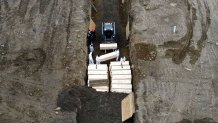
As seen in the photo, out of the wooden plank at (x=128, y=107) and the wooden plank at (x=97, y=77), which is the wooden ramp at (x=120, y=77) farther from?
the wooden plank at (x=128, y=107)

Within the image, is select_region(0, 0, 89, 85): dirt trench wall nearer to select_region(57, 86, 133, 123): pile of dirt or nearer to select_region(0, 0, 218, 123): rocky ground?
select_region(0, 0, 218, 123): rocky ground

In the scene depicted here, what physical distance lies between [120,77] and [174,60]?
2.41 meters

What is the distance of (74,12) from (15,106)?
239 inches

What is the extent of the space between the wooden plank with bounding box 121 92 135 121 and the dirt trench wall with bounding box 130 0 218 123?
0.22 m

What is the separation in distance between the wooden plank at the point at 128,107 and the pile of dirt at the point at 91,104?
6.5 inches

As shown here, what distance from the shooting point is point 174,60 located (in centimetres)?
1578

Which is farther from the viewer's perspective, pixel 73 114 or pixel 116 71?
pixel 116 71

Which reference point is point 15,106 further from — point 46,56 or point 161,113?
point 161,113

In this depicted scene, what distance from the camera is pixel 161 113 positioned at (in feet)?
45.2

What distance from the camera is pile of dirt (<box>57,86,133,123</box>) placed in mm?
13977

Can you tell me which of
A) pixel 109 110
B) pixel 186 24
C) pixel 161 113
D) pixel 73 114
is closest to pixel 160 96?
pixel 161 113

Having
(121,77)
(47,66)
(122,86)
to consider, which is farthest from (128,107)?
(47,66)

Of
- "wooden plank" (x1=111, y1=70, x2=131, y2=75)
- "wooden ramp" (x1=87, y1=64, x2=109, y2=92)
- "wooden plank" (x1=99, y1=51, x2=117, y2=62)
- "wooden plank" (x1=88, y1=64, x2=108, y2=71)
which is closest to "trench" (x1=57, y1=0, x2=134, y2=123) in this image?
"wooden ramp" (x1=87, y1=64, x2=109, y2=92)

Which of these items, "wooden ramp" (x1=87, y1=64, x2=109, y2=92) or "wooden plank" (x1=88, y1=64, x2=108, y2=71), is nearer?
"wooden ramp" (x1=87, y1=64, x2=109, y2=92)
